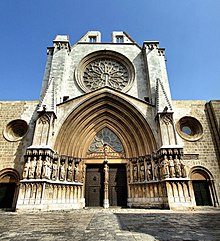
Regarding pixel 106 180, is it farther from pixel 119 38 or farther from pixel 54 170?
pixel 119 38

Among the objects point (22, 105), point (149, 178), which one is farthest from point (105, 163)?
point (22, 105)

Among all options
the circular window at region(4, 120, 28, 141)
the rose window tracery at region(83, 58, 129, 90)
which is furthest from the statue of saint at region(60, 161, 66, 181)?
the rose window tracery at region(83, 58, 129, 90)

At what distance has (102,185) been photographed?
10266 millimetres

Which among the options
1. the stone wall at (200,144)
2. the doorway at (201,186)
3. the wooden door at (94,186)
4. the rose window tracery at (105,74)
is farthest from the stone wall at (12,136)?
the doorway at (201,186)

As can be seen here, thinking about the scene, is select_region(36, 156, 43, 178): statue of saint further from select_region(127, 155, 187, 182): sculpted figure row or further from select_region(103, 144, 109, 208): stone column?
select_region(127, 155, 187, 182): sculpted figure row

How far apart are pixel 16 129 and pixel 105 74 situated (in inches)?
318

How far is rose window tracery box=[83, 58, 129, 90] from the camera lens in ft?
44.8

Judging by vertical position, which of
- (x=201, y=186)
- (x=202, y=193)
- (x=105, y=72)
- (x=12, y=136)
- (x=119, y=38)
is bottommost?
(x=202, y=193)

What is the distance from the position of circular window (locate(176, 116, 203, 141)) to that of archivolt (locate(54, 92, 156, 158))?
281 cm

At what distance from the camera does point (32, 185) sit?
26.4 feet

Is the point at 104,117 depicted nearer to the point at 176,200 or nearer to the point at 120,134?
the point at 120,134

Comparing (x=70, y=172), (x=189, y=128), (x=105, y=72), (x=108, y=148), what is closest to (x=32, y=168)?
(x=70, y=172)

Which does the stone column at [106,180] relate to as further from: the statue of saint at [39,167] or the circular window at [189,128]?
the circular window at [189,128]

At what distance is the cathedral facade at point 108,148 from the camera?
8547 millimetres
